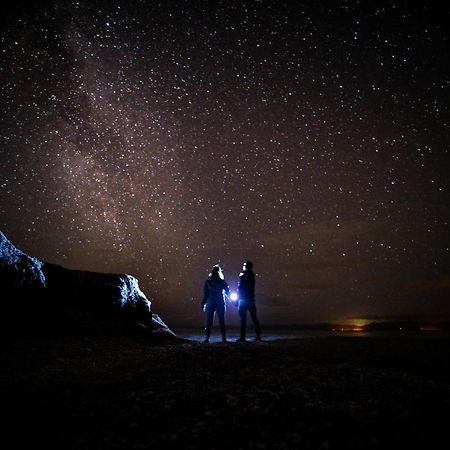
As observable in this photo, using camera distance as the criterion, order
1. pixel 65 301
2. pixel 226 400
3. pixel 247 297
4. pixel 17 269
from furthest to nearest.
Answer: pixel 247 297
pixel 65 301
pixel 17 269
pixel 226 400

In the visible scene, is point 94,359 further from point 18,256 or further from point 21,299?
point 18,256

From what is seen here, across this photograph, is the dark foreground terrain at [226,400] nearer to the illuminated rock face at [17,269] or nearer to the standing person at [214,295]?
the illuminated rock face at [17,269]

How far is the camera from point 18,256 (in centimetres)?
1018

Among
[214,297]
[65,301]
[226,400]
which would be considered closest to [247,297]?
[214,297]

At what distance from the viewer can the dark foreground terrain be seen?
10.4ft

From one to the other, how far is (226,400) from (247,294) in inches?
290

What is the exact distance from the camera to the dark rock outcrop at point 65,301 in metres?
9.33

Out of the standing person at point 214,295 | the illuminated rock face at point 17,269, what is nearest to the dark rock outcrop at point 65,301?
the illuminated rock face at point 17,269

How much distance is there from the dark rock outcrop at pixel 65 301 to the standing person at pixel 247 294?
2.86m

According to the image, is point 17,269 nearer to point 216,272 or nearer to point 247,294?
point 216,272

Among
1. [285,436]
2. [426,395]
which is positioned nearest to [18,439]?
[285,436]

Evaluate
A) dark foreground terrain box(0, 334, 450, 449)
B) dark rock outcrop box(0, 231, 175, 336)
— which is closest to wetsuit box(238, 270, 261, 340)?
dark rock outcrop box(0, 231, 175, 336)

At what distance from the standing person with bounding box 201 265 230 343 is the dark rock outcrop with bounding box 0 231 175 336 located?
1652 mm

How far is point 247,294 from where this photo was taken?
454 inches
